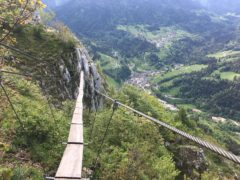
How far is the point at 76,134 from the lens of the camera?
13.0m

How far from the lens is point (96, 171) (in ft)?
73.8

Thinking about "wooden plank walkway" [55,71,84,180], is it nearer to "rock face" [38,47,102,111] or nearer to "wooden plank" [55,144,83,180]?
"wooden plank" [55,144,83,180]

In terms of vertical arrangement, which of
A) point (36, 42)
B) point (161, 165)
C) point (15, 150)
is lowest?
point (161, 165)

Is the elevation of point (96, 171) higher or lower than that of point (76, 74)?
lower

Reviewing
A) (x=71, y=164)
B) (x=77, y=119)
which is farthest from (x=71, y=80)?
(x=71, y=164)

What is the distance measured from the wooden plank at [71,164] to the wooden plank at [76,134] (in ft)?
2.19

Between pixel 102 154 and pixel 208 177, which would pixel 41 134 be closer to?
pixel 102 154

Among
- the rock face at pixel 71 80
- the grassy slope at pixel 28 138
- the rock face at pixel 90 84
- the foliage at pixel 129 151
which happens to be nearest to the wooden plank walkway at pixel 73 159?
the grassy slope at pixel 28 138

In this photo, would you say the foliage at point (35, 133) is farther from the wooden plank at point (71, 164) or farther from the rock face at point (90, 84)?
the rock face at point (90, 84)

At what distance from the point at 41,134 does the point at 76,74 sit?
92.9ft

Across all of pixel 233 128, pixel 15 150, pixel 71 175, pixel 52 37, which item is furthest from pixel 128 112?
pixel 233 128

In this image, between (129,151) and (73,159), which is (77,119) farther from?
(129,151)

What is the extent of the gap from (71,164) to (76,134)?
346cm

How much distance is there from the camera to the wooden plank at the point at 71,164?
871 centimetres
